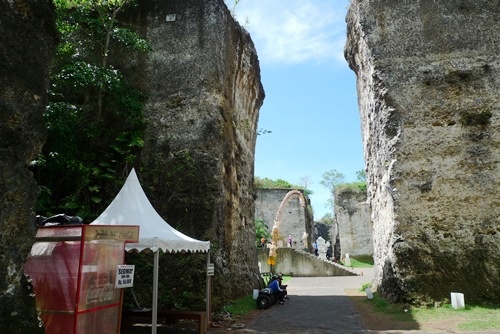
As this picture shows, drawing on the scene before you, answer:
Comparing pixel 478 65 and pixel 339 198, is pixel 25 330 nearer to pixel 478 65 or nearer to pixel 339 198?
pixel 478 65

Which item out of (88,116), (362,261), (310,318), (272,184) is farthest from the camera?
(272,184)

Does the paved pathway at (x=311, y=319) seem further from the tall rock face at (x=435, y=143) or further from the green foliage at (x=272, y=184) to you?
the green foliage at (x=272, y=184)

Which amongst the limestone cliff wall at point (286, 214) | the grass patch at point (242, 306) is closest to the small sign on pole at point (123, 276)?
the grass patch at point (242, 306)

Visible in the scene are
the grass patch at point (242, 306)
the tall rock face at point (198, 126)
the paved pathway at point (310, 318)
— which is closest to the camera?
the paved pathway at point (310, 318)

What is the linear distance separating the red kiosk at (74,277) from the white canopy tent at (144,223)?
92 centimetres

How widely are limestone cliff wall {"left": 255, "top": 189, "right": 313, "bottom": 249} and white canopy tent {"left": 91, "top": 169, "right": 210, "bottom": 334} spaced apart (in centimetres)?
2688

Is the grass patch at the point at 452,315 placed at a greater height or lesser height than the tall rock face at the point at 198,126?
lesser

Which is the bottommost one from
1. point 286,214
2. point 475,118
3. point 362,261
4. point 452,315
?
point 362,261

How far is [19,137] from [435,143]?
31.8 ft

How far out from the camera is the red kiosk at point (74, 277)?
16.1ft

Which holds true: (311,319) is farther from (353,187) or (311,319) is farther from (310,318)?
(353,187)

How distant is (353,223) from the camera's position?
3159 cm

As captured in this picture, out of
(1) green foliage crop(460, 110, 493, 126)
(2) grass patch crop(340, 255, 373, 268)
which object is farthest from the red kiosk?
(2) grass patch crop(340, 255, 373, 268)

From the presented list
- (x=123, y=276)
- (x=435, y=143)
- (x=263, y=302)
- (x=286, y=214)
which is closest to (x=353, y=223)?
(x=286, y=214)
